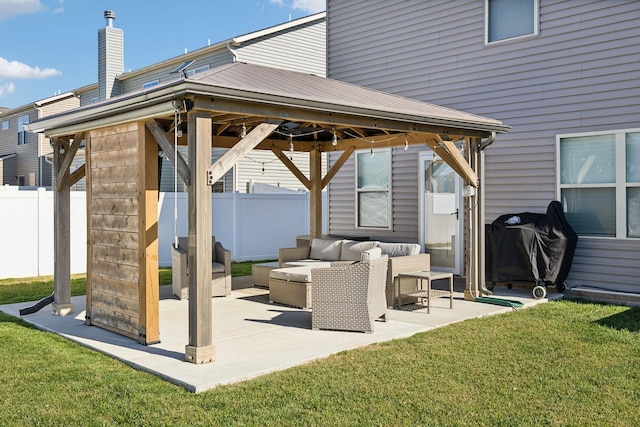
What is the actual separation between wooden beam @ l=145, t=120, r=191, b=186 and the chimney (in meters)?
15.5

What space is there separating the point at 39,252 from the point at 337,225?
18.6ft

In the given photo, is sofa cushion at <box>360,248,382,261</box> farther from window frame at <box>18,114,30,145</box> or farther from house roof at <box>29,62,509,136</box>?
window frame at <box>18,114,30,145</box>

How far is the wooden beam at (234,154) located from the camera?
5496 mm

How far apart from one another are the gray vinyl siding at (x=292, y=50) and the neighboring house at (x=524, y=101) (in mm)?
5708

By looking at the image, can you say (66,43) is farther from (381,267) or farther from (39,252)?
(381,267)

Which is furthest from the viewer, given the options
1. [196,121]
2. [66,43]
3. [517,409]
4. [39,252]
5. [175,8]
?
[66,43]

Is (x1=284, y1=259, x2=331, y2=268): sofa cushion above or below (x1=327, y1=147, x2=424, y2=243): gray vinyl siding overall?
below

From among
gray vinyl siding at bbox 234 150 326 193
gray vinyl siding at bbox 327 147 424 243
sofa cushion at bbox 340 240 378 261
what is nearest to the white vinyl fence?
gray vinyl siding at bbox 234 150 326 193

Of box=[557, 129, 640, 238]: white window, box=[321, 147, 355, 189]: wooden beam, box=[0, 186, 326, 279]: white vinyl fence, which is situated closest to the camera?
box=[557, 129, 640, 238]: white window

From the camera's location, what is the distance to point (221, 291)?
29.0 ft

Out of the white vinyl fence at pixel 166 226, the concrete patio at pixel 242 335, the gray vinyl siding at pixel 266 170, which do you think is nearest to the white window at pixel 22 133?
the gray vinyl siding at pixel 266 170

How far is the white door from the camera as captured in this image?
34.4 feet

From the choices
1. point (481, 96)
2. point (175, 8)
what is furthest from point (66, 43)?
point (481, 96)

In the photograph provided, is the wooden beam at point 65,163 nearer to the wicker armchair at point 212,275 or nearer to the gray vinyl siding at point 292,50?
the wicker armchair at point 212,275
